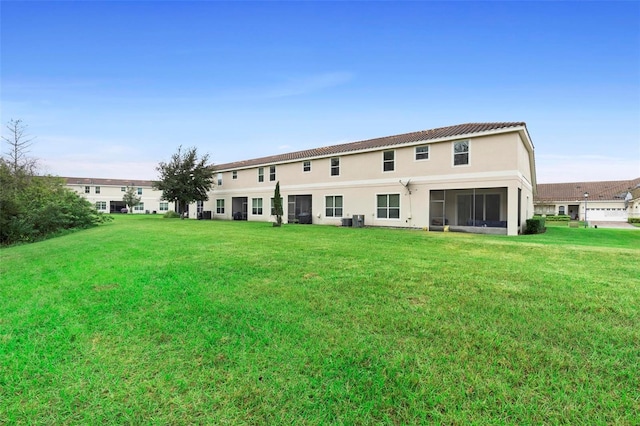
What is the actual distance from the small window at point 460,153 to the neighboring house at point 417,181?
5 centimetres

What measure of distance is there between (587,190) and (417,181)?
1680 inches

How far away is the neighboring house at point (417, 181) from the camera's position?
15.9 metres

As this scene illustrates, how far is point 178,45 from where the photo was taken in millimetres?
14852

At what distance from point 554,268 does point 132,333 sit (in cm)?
814

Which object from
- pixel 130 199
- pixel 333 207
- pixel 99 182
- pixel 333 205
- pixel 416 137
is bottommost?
pixel 333 207

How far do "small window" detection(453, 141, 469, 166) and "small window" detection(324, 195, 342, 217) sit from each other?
812cm

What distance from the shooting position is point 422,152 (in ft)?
59.9

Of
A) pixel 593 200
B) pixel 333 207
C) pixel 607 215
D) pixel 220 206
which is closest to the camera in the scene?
pixel 333 207

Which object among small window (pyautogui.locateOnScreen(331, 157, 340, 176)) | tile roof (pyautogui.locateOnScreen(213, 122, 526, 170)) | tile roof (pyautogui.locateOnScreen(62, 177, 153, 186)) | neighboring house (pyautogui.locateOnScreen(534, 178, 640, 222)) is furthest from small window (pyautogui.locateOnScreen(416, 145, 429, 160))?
tile roof (pyautogui.locateOnScreen(62, 177, 153, 186))

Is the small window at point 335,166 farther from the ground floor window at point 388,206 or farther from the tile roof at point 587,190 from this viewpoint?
the tile roof at point 587,190

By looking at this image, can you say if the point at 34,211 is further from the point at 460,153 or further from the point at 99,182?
the point at 99,182

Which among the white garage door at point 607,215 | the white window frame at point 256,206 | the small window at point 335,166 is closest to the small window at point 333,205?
the small window at point 335,166

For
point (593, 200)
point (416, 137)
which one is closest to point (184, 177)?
point (416, 137)

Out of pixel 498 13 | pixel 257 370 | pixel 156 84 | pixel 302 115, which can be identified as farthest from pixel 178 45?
pixel 257 370
